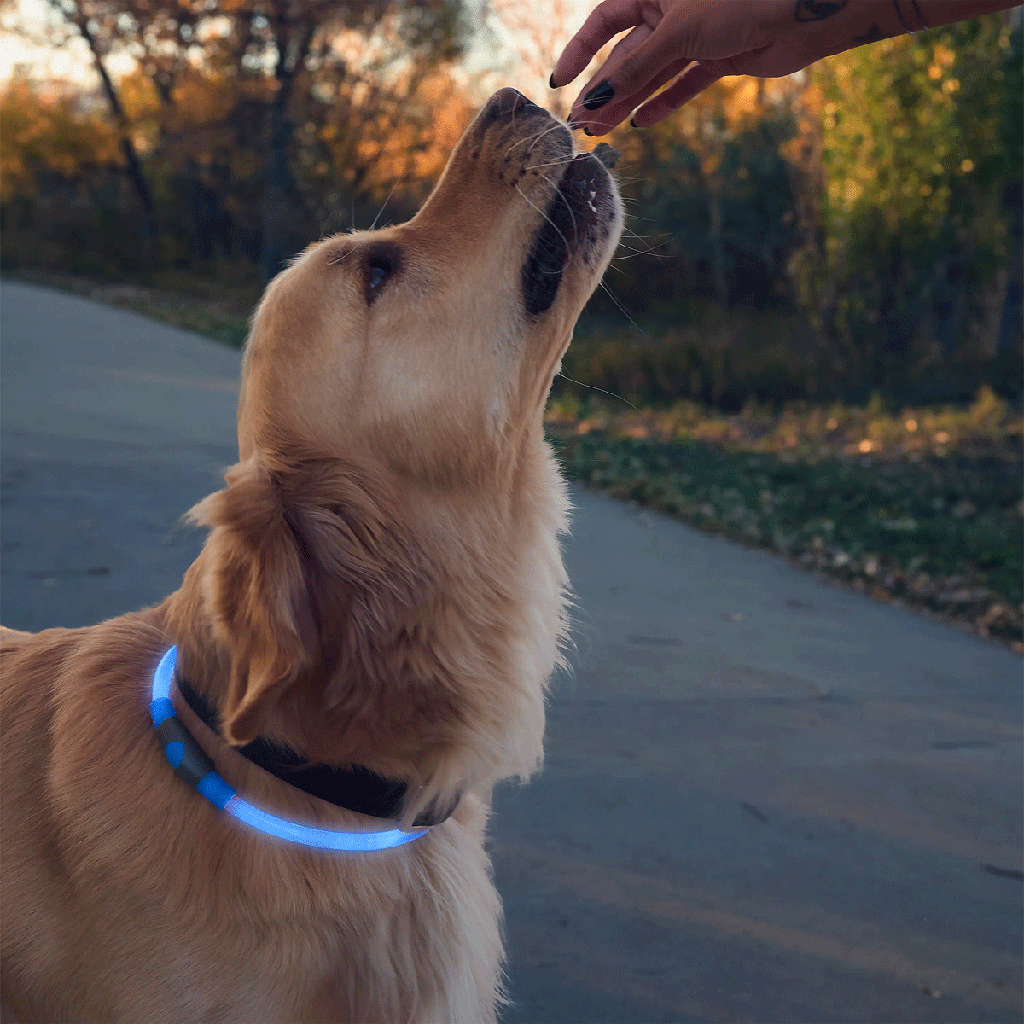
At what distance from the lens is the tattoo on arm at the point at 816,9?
1.94 metres

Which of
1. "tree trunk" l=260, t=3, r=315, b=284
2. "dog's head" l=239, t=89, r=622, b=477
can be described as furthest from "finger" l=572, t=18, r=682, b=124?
"tree trunk" l=260, t=3, r=315, b=284

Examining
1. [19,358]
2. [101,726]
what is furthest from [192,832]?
[19,358]

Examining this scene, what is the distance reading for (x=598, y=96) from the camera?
2.29 metres

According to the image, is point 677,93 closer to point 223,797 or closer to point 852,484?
point 223,797

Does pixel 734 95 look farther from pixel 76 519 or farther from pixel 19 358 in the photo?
pixel 76 519

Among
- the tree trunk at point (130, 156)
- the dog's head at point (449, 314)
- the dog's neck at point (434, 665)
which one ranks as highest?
the tree trunk at point (130, 156)

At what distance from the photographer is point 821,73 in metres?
11.7

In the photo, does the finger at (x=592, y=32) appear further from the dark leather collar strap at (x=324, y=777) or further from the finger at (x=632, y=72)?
the dark leather collar strap at (x=324, y=777)

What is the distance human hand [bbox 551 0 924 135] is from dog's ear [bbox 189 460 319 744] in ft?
3.79

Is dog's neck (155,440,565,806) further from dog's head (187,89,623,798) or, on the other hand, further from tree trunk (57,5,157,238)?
tree trunk (57,5,157,238)

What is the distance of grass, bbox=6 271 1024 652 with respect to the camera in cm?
640

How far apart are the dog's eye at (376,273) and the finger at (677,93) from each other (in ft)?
2.44

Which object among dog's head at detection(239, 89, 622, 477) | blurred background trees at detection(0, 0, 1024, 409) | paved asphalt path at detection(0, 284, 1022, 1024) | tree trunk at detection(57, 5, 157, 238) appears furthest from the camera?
tree trunk at detection(57, 5, 157, 238)

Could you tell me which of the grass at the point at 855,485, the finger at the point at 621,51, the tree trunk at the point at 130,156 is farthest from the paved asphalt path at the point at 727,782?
the tree trunk at the point at 130,156
